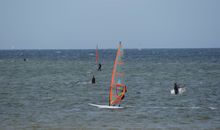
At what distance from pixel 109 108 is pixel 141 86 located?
1840cm

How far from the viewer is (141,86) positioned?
1943 inches

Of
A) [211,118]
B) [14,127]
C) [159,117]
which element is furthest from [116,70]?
[14,127]

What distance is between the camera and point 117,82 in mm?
30891

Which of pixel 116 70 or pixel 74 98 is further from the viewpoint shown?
pixel 74 98

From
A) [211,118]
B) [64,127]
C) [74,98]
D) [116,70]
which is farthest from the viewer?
[74,98]

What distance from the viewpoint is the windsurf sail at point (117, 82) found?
30109 mm

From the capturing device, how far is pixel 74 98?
3809 cm

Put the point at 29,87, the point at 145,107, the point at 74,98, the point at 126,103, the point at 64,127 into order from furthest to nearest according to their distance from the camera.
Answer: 1. the point at 29,87
2. the point at 74,98
3. the point at 126,103
4. the point at 145,107
5. the point at 64,127

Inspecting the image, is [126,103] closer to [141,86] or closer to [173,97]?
[173,97]

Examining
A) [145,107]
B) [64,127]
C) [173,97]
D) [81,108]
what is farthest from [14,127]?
[173,97]

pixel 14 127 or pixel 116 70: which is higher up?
pixel 116 70

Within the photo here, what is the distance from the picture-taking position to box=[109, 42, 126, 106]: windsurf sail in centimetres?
3011

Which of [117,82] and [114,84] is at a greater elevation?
[117,82]

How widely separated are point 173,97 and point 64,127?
16.9 m
